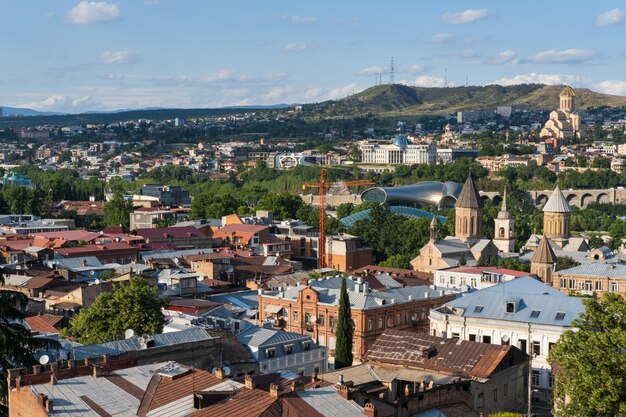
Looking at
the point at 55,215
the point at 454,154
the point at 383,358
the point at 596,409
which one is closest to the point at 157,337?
the point at 383,358

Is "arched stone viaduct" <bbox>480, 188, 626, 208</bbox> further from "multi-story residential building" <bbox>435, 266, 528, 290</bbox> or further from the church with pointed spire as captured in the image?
"multi-story residential building" <bbox>435, 266, 528, 290</bbox>

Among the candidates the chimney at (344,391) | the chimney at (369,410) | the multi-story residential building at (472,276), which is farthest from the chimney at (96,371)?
the multi-story residential building at (472,276)

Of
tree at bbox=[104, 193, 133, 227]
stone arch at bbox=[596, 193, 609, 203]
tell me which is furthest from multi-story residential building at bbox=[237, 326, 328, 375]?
stone arch at bbox=[596, 193, 609, 203]

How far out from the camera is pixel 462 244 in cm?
7638

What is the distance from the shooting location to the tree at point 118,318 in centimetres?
3469

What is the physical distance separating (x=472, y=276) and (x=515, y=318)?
21280 millimetres

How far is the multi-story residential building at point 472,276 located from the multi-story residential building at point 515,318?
16752 mm

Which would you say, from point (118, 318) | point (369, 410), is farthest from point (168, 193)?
point (369, 410)

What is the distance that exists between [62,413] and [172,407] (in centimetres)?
224

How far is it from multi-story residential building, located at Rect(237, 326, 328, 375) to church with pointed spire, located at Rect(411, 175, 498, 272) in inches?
1364

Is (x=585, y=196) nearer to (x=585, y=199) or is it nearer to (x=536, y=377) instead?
(x=585, y=199)

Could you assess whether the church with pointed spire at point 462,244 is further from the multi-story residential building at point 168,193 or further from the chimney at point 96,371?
the multi-story residential building at point 168,193

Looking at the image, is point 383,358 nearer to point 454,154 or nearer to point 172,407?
point 172,407

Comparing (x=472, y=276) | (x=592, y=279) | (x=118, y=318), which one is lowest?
(x=592, y=279)
